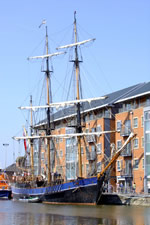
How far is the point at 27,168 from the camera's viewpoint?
94.4m

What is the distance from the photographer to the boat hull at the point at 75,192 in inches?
2562

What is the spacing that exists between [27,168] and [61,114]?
16416mm

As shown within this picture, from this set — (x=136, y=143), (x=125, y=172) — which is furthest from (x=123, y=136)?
(x=125, y=172)

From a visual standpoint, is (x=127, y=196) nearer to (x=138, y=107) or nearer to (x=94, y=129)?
(x=138, y=107)

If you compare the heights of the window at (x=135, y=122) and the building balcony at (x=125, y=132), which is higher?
the window at (x=135, y=122)

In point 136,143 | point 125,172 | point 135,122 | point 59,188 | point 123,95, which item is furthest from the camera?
point 123,95

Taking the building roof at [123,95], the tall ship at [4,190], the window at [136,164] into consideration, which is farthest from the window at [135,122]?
the tall ship at [4,190]

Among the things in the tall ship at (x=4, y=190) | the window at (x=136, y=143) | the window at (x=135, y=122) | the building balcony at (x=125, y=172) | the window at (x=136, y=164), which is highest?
the window at (x=135, y=122)

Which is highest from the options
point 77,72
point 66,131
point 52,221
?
point 77,72

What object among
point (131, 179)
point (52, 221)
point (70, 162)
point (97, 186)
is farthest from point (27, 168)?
point (52, 221)

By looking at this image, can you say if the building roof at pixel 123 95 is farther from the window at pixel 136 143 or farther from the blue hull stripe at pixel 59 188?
the blue hull stripe at pixel 59 188

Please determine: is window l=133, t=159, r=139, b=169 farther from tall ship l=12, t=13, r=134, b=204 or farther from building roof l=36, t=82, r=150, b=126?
building roof l=36, t=82, r=150, b=126

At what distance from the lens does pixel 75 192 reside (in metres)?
67.9

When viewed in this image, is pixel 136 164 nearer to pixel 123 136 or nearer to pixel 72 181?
pixel 123 136
